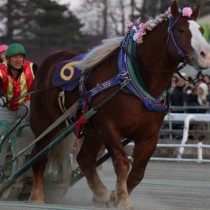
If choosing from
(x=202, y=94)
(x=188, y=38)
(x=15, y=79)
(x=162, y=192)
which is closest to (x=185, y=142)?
(x=202, y=94)

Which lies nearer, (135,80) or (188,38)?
(188,38)

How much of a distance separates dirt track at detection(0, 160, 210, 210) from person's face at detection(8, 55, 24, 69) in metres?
1.76

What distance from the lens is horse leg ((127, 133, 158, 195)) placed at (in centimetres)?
896

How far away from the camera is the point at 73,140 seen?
34.4 feet

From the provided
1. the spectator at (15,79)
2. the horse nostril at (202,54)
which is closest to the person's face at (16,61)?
the spectator at (15,79)

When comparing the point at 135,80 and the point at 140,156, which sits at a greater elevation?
the point at 135,80

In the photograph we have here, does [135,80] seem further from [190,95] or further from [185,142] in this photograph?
[190,95]

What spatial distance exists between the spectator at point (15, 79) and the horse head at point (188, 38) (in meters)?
2.24

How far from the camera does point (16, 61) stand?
33.3 ft

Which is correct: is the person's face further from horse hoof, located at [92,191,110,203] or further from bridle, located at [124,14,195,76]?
horse hoof, located at [92,191,110,203]

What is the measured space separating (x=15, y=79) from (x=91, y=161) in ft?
4.70

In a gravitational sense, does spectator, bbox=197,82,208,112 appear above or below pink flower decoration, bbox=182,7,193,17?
below

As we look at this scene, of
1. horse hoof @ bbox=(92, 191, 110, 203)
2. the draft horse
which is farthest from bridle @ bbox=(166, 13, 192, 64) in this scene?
horse hoof @ bbox=(92, 191, 110, 203)

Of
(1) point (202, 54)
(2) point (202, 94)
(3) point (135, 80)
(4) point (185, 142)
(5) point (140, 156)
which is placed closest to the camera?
(1) point (202, 54)
